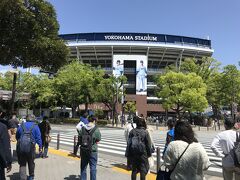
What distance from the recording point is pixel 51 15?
10.6 meters

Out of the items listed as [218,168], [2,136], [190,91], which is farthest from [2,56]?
[190,91]

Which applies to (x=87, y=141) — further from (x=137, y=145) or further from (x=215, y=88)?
(x=215, y=88)

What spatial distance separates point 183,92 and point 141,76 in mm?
24663

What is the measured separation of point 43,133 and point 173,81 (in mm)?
33859

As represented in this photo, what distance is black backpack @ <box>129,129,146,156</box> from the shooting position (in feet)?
19.0

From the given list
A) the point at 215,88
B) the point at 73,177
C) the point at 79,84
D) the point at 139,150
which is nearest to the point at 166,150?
the point at 139,150

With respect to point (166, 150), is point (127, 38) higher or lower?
higher

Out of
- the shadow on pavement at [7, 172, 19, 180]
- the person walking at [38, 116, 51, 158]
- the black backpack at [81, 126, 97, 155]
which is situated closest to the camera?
the black backpack at [81, 126, 97, 155]

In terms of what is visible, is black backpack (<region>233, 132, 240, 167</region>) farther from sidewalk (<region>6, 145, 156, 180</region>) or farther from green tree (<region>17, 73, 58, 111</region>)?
green tree (<region>17, 73, 58, 111</region>)

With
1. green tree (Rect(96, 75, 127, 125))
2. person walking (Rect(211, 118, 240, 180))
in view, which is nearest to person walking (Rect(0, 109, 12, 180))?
person walking (Rect(211, 118, 240, 180))

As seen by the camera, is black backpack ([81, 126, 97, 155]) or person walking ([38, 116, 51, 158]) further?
person walking ([38, 116, 51, 158])

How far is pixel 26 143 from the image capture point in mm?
6348

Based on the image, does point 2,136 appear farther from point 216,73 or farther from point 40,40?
point 216,73

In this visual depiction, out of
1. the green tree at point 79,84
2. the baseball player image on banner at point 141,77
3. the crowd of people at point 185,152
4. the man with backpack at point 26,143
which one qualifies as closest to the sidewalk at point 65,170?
the man with backpack at point 26,143
